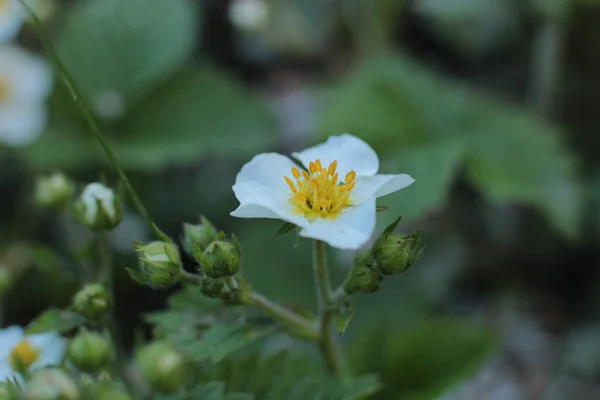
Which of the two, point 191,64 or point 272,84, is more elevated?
point 191,64

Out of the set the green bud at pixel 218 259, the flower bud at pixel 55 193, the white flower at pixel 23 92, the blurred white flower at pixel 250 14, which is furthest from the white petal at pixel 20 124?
the green bud at pixel 218 259

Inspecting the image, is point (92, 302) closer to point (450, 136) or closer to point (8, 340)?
point (8, 340)

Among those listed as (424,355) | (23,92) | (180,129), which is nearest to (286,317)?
(424,355)

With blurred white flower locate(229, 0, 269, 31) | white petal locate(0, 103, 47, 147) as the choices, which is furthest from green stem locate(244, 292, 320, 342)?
blurred white flower locate(229, 0, 269, 31)

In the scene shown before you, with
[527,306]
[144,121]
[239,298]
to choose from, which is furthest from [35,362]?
[527,306]

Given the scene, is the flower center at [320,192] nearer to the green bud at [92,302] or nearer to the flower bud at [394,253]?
the flower bud at [394,253]

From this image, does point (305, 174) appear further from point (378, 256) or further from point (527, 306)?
point (527, 306)

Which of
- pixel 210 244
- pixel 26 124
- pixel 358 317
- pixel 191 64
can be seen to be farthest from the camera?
pixel 191 64

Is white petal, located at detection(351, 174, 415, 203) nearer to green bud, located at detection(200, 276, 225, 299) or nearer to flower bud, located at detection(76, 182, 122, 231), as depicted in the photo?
green bud, located at detection(200, 276, 225, 299)
